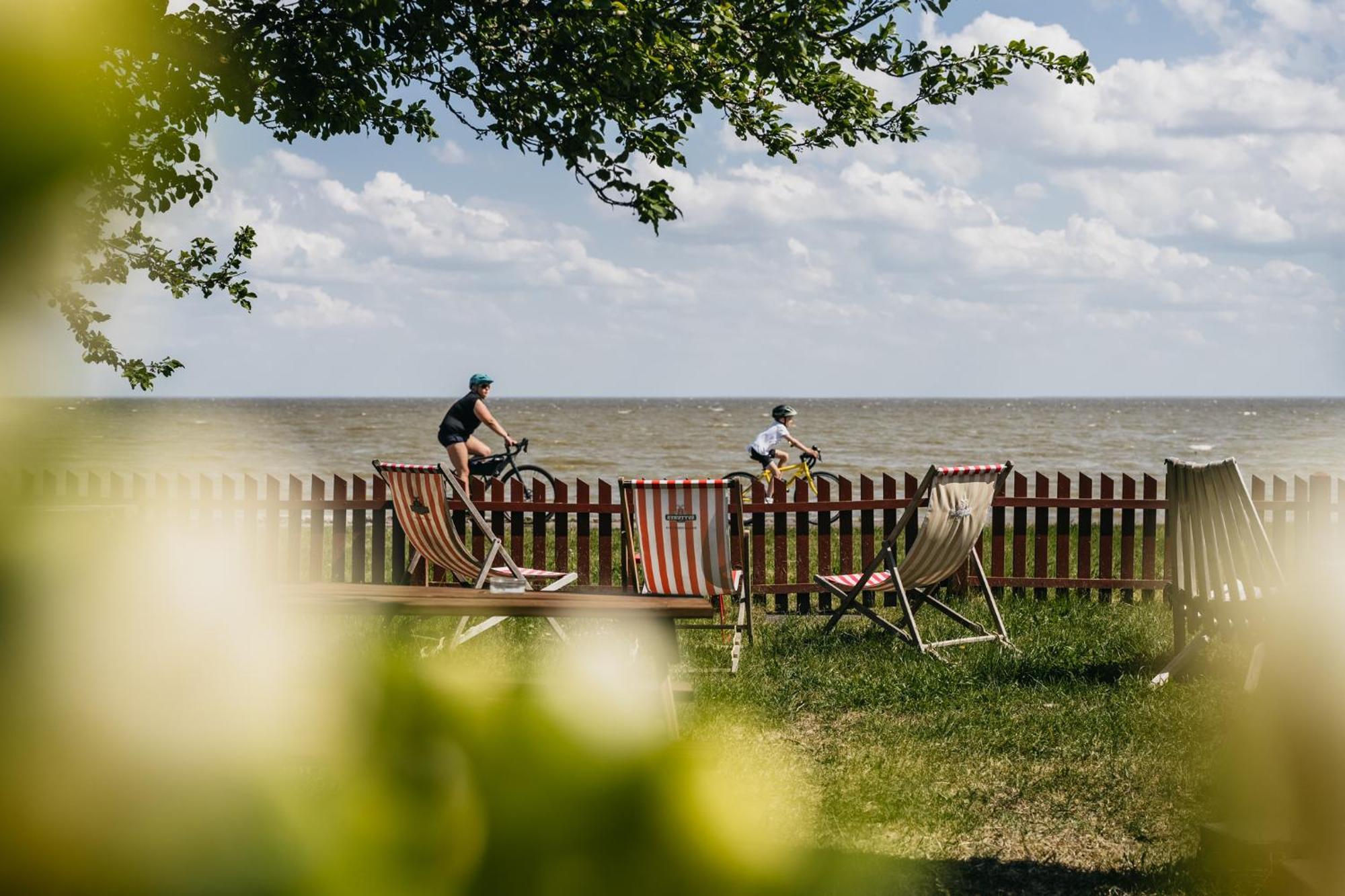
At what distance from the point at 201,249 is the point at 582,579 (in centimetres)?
383

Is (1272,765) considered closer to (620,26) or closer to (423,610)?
(423,610)

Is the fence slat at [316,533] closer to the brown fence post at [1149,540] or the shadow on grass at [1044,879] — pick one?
the brown fence post at [1149,540]

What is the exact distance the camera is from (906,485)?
32.3 feet

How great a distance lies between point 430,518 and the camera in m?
8.07

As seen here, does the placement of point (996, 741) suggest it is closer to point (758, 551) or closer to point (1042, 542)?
point (758, 551)

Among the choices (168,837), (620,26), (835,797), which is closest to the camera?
(168,837)

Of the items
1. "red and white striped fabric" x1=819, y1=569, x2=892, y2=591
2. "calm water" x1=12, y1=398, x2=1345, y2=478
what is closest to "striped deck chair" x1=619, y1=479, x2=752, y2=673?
"red and white striped fabric" x1=819, y1=569, x2=892, y2=591

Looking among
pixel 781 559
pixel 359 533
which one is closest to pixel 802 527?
pixel 781 559

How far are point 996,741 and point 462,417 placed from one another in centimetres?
947

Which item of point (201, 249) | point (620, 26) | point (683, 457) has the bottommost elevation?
point (683, 457)

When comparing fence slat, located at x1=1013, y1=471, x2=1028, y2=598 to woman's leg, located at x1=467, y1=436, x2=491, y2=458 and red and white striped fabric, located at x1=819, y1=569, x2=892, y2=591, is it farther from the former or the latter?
woman's leg, located at x1=467, y1=436, x2=491, y2=458

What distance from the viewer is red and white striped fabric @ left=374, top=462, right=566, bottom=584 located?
7.96 meters

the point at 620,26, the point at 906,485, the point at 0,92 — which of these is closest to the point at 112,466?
the point at 906,485

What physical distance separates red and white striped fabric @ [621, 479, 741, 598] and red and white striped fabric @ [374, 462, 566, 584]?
98cm
